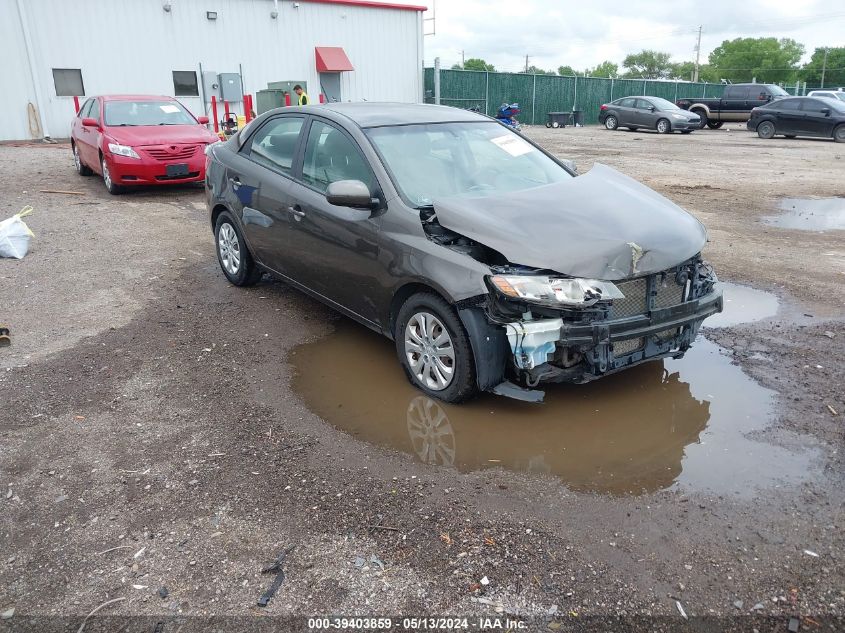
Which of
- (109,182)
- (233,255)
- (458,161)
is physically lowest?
(233,255)

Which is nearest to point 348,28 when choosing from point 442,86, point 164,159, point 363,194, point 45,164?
point 442,86

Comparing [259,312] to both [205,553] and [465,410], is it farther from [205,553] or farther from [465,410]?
[205,553]

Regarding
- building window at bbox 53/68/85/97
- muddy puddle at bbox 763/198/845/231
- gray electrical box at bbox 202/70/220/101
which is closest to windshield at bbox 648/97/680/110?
muddy puddle at bbox 763/198/845/231

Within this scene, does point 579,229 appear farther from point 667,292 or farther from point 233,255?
point 233,255

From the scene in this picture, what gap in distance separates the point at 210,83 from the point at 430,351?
2210 cm

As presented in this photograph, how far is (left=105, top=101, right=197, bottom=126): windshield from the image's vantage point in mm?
11250

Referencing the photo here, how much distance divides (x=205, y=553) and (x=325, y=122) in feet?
10.8

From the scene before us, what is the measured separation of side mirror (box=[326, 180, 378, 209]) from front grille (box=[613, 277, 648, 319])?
166cm

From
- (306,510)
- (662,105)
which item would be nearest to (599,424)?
(306,510)

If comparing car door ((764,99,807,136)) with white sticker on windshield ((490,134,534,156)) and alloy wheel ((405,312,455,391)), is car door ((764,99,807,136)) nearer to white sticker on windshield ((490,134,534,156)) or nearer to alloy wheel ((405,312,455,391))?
white sticker on windshield ((490,134,534,156))

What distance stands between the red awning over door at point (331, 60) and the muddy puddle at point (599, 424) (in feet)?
73.3

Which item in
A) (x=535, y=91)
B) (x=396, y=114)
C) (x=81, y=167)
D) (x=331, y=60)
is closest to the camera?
(x=396, y=114)

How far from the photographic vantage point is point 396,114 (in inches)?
198

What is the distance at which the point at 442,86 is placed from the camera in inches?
1158
